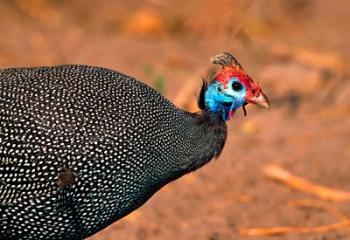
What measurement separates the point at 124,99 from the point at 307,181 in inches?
95.1

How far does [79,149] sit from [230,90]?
2.84ft

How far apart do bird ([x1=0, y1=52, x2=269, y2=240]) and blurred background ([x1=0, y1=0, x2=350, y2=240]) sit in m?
1.05

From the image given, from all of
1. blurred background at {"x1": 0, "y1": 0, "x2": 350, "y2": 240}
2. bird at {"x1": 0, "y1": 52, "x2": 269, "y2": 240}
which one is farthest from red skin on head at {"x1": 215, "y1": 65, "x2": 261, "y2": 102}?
blurred background at {"x1": 0, "y1": 0, "x2": 350, "y2": 240}

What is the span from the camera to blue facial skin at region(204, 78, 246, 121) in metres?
4.21

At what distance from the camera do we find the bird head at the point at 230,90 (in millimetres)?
4199

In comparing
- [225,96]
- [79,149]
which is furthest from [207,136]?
[79,149]

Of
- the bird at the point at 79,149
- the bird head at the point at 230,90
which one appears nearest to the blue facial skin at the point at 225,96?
the bird head at the point at 230,90

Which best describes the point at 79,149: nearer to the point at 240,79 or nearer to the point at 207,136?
the point at 207,136

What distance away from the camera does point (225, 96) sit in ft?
13.8

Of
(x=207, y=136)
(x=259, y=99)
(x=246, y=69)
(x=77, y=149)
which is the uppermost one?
(x=246, y=69)

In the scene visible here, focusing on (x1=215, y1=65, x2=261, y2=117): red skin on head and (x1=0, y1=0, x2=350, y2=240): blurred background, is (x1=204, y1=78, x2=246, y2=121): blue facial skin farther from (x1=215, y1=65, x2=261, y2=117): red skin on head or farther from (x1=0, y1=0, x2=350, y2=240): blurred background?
(x1=0, y1=0, x2=350, y2=240): blurred background

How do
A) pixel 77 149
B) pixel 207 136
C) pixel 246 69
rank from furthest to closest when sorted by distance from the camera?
pixel 246 69, pixel 207 136, pixel 77 149

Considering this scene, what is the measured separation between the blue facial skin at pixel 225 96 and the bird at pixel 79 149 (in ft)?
0.72

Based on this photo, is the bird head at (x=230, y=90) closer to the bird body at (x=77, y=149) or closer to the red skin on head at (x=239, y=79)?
the red skin on head at (x=239, y=79)
